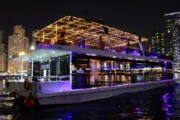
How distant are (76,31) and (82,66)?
18.8ft

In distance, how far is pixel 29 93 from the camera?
12750 millimetres

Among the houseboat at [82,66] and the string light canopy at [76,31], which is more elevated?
the string light canopy at [76,31]

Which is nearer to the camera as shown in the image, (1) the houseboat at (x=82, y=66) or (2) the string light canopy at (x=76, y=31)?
(1) the houseboat at (x=82, y=66)

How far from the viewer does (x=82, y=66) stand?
1559 cm

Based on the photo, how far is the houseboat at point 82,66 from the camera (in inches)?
514

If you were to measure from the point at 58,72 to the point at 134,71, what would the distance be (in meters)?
9.22

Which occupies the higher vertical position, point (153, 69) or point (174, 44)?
point (174, 44)

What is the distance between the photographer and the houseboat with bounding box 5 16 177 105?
13.0 m

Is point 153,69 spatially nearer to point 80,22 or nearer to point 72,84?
point 80,22

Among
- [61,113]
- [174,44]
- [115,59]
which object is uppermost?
[174,44]

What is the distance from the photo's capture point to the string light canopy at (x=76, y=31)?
17.6m

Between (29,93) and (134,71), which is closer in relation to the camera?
(29,93)

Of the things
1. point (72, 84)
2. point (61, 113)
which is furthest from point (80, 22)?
point (61, 113)

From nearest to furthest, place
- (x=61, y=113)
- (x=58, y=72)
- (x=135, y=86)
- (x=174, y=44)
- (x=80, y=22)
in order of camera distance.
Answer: (x=61, y=113) < (x=58, y=72) < (x=80, y=22) < (x=135, y=86) < (x=174, y=44)
